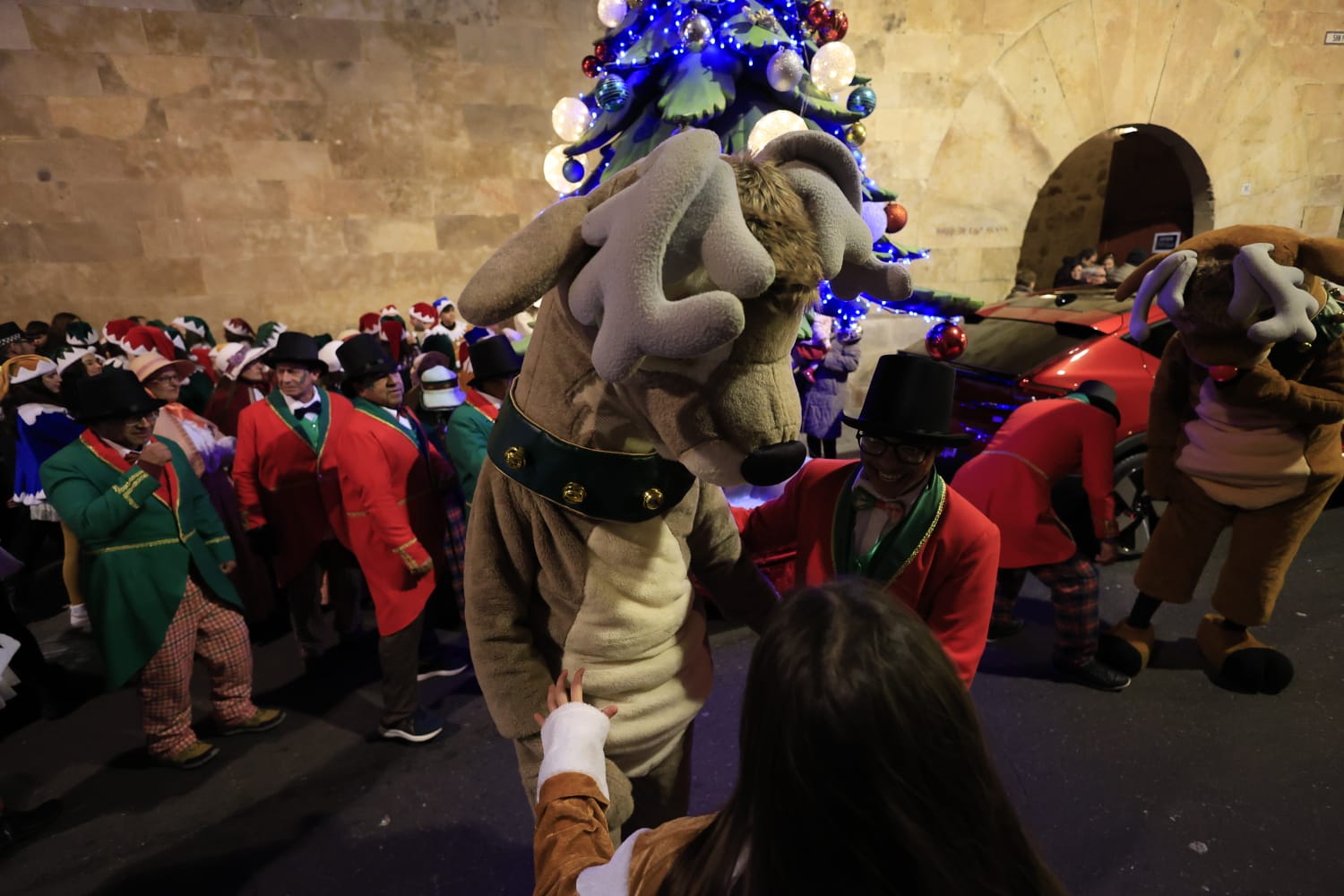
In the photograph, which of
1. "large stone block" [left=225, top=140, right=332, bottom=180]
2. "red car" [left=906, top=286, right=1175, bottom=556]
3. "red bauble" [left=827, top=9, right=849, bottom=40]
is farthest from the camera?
"large stone block" [left=225, top=140, right=332, bottom=180]

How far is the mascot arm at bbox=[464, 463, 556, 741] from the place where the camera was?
1.35 metres

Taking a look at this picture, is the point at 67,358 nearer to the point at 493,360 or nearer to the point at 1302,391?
the point at 493,360

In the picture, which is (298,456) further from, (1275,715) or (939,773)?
(1275,715)

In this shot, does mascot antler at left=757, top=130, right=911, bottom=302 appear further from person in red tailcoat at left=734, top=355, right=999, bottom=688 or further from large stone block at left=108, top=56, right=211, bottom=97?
large stone block at left=108, top=56, right=211, bottom=97

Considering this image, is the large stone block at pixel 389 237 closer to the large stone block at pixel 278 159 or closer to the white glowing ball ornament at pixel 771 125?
the large stone block at pixel 278 159

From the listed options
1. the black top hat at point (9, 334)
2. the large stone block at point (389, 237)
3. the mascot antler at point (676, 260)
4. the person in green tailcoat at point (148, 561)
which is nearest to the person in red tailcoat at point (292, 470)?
the person in green tailcoat at point (148, 561)

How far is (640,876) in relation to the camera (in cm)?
92

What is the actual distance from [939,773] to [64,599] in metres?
5.88

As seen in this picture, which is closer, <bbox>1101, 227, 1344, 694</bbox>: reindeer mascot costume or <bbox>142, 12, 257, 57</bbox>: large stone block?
<bbox>1101, 227, 1344, 694</bbox>: reindeer mascot costume

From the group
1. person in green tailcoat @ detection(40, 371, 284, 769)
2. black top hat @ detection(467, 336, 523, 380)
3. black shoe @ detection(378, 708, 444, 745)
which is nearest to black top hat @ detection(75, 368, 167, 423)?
person in green tailcoat @ detection(40, 371, 284, 769)

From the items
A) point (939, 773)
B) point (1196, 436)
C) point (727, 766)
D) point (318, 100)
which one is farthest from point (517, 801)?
point (318, 100)

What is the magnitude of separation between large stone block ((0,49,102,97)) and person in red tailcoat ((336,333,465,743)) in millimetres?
5374

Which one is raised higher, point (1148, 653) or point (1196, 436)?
point (1196, 436)

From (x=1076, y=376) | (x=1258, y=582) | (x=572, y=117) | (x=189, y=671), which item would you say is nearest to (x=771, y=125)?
(x=572, y=117)
